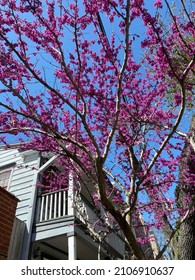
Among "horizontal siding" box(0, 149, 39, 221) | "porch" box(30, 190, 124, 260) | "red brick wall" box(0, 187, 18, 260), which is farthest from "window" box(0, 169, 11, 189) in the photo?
"red brick wall" box(0, 187, 18, 260)

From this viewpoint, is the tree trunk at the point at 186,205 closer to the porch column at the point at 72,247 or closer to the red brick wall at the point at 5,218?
the red brick wall at the point at 5,218

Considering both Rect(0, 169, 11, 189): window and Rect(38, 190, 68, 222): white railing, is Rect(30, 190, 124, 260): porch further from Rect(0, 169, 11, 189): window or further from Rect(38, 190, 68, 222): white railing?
Rect(0, 169, 11, 189): window

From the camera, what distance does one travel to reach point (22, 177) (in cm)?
879

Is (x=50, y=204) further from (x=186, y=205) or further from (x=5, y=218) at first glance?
(x=186, y=205)

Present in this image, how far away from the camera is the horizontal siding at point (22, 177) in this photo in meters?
7.89

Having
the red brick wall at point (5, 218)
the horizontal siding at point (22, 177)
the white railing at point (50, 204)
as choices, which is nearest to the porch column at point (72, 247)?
the white railing at point (50, 204)

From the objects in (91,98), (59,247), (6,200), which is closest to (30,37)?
(91,98)

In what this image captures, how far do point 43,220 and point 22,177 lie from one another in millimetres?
1873

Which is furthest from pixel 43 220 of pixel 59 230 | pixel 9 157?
pixel 9 157

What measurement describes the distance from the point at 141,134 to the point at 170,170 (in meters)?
1.10

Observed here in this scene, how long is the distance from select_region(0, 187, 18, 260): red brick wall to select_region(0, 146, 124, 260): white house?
1663 millimetres

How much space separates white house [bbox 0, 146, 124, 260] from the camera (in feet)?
23.2

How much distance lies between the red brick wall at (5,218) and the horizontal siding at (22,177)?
2854 mm
